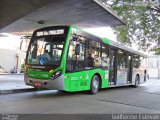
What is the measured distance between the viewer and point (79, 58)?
11773 millimetres

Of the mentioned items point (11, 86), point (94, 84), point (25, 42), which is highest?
point (25, 42)

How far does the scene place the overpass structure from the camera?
13562mm

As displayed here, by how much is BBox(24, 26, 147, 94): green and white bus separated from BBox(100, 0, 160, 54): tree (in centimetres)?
397

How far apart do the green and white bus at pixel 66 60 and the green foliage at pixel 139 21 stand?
397 centimetres

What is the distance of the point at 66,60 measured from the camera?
10859mm

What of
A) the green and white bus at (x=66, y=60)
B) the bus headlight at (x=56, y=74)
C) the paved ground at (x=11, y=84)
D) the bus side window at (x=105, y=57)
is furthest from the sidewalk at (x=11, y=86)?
the bus side window at (x=105, y=57)

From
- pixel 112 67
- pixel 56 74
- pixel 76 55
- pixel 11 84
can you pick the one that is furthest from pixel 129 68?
pixel 56 74

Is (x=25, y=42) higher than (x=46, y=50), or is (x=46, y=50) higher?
A: (x=25, y=42)

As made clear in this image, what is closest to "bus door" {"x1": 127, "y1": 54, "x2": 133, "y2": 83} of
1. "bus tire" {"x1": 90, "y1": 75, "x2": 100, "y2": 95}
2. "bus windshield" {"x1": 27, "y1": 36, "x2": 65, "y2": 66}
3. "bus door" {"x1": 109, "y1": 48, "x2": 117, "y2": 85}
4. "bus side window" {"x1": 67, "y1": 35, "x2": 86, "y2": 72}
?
"bus door" {"x1": 109, "y1": 48, "x2": 117, "y2": 85}

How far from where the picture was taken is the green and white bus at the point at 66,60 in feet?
35.1

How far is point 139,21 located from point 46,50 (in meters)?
9.64

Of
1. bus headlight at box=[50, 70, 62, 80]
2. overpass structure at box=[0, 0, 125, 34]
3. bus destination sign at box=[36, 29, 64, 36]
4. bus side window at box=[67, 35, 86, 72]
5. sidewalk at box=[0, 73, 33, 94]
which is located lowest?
sidewalk at box=[0, 73, 33, 94]

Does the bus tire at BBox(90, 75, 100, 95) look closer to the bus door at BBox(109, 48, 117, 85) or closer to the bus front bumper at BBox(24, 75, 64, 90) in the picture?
the bus door at BBox(109, 48, 117, 85)

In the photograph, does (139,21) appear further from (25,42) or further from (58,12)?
(25,42)
